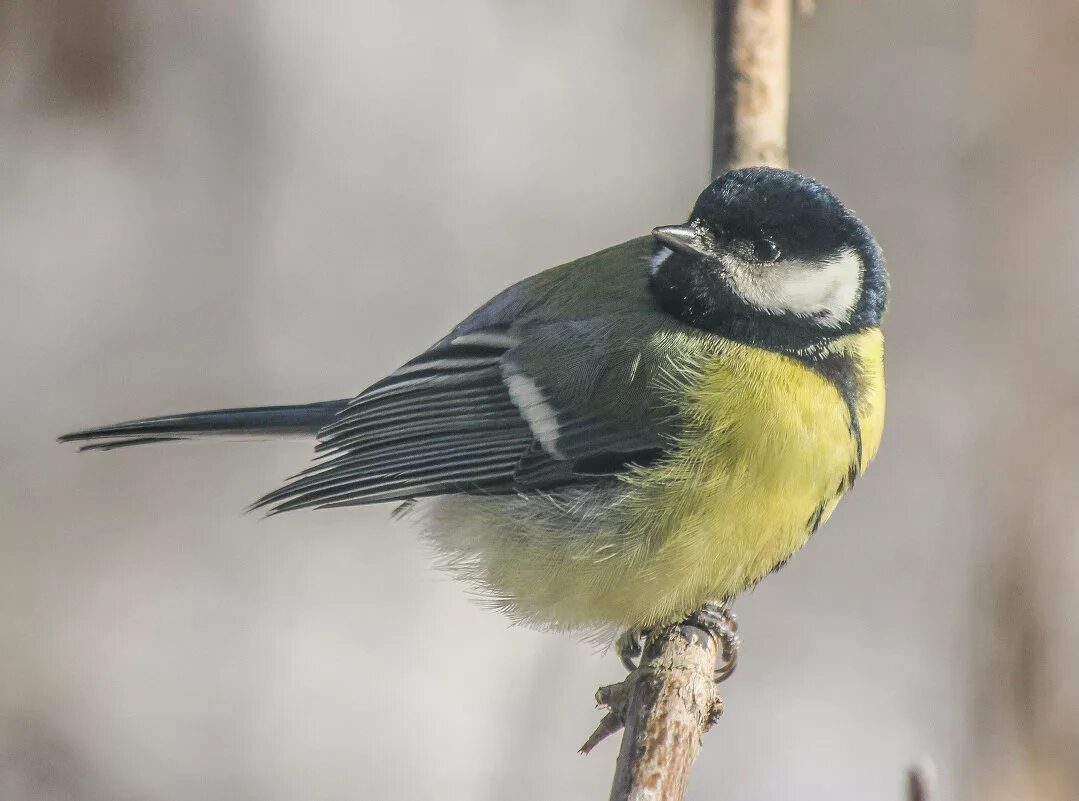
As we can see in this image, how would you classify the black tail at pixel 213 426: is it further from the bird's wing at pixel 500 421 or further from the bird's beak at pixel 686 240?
the bird's beak at pixel 686 240

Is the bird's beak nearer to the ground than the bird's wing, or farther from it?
farther from it

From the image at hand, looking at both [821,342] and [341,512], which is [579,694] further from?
[821,342]

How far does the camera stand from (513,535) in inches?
77.5

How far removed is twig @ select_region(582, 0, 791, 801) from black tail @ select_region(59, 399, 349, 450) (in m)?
0.76

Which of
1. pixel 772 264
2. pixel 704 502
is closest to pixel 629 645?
pixel 704 502

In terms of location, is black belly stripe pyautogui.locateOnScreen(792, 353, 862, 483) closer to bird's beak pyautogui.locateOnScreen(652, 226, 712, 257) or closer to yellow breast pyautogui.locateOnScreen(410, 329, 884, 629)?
yellow breast pyautogui.locateOnScreen(410, 329, 884, 629)

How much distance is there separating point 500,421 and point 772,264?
1.76 feet

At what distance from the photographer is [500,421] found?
79.8 inches

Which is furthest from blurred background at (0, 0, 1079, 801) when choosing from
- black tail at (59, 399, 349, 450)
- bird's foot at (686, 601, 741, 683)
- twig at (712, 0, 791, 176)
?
twig at (712, 0, 791, 176)

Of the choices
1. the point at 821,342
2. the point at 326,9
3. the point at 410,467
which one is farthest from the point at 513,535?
the point at 326,9

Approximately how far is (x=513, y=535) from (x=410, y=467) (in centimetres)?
22

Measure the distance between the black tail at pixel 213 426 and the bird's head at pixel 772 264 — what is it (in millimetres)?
718

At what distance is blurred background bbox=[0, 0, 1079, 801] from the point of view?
2768mm

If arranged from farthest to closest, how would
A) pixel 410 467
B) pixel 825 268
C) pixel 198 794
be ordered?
pixel 198 794 < pixel 410 467 < pixel 825 268
